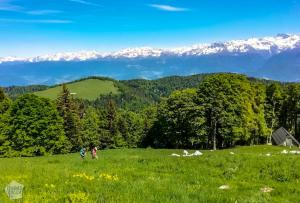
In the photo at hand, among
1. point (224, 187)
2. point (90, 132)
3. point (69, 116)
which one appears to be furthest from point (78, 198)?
point (90, 132)

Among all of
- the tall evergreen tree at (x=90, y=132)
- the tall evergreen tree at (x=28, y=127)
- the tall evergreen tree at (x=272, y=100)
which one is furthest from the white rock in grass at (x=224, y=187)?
the tall evergreen tree at (x=90, y=132)

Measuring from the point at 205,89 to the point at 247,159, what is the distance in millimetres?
64909

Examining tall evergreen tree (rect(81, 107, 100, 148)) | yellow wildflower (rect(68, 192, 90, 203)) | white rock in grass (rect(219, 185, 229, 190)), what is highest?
yellow wildflower (rect(68, 192, 90, 203))

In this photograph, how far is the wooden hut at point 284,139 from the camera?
3735 inches

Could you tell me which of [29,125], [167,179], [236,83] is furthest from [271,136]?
[167,179]

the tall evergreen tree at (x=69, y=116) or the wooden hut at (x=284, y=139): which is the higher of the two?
the tall evergreen tree at (x=69, y=116)

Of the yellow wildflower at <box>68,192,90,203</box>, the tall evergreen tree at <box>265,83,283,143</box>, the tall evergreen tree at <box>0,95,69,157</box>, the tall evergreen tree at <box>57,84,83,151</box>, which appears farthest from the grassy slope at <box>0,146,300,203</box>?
the tall evergreen tree at <box>265,83,283,143</box>

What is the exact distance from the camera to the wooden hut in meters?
94.9

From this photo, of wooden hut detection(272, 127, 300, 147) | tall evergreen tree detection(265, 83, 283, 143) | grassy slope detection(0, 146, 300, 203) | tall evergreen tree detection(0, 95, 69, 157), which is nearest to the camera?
grassy slope detection(0, 146, 300, 203)

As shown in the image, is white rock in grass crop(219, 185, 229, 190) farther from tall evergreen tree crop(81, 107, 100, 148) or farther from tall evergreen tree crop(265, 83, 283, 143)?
tall evergreen tree crop(81, 107, 100, 148)

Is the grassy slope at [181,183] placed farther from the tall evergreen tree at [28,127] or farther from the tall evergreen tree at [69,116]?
the tall evergreen tree at [69,116]

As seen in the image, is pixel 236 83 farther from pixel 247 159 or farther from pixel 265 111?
pixel 247 159

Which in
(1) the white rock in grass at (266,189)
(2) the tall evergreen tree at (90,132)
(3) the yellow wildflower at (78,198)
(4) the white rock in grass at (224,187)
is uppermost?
(3) the yellow wildflower at (78,198)

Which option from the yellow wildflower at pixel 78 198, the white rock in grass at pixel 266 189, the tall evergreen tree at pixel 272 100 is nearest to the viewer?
the yellow wildflower at pixel 78 198
